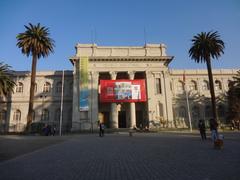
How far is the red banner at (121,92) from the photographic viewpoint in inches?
1387

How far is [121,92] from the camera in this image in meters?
35.4

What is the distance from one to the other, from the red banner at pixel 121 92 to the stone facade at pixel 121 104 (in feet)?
7.08

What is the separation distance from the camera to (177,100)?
42.8 metres

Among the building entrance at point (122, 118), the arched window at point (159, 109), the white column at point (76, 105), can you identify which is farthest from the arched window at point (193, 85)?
the white column at point (76, 105)

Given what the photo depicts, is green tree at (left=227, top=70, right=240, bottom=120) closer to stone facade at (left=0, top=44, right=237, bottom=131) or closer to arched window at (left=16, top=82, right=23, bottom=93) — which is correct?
stone facade at (left=0, top=44, right=237, bottom=131)

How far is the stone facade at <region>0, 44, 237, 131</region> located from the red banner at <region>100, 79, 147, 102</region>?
2.16 meters

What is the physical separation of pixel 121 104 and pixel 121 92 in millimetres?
6181

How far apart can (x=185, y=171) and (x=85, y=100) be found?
103 ft

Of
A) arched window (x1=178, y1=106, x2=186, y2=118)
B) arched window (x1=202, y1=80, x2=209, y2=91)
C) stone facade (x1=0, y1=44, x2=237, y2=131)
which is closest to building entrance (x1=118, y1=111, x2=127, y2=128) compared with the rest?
stone facade (x1=0, y1=44, x2=237, y2=131)

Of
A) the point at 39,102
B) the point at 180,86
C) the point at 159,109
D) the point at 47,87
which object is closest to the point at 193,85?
the point at 180,86

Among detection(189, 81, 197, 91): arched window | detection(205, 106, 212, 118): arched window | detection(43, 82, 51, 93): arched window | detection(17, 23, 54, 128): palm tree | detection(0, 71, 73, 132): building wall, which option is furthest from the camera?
detection(189, 81, 197, 91): arched window

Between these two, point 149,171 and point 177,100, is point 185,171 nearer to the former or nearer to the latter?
point 149,171

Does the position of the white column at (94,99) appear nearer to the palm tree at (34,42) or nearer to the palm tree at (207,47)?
the palm tree at (34,42)

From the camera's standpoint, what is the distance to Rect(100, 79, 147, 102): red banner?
116 ft
